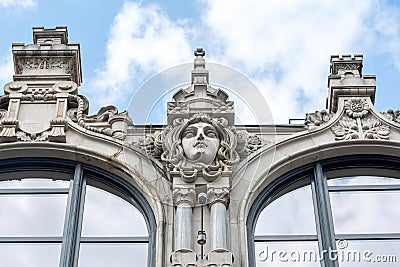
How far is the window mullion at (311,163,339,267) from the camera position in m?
14.0

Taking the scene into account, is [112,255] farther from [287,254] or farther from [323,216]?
[323,216]

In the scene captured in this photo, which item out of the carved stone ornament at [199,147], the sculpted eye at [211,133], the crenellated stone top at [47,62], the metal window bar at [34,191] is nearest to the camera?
the carved stone ornament at [199,147]

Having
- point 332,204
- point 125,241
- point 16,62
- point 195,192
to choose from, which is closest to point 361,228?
point 332,204

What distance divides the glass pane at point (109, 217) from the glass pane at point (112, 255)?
0.86 ft

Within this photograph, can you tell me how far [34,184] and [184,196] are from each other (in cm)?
→ 280

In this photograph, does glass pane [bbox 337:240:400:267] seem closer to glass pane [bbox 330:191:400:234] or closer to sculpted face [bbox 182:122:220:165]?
glass pane [bbox 330:191:400:234]

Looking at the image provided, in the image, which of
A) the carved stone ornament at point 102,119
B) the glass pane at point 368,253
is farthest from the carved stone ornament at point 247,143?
the glass pane at point 368,253

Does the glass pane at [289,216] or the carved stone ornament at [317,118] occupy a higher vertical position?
the carved stone ornament at [317,118]

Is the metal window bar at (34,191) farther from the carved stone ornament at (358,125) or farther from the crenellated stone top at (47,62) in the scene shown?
the carved stone ornament at (358,125)

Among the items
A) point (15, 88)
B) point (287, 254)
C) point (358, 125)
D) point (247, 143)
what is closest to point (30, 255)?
point (15, 88)

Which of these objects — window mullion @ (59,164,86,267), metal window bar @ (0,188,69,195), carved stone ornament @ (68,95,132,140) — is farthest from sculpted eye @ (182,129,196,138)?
metal window bar @ (0,188,69,195)

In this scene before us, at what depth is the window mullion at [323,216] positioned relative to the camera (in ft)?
45.8

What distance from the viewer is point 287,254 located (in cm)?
1407

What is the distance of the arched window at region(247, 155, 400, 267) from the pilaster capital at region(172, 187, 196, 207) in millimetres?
1001
